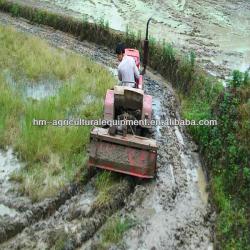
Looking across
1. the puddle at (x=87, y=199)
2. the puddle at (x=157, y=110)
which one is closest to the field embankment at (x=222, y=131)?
the puddle at (x=157, y=110)

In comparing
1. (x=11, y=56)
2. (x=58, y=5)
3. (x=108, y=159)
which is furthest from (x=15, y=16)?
(x=108, y=159)

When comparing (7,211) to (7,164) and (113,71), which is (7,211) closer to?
(7,164)

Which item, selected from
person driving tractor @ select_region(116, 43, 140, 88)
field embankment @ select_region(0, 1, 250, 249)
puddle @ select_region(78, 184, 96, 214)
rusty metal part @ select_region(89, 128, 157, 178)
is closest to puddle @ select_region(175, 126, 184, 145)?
field embankment @ select_region(0, 1, 250, 249)

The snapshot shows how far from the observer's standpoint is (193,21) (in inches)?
571

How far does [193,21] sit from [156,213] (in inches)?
371

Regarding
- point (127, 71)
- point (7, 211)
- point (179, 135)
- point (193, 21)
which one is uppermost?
point (127, 71)

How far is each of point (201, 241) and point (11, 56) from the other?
274 inches

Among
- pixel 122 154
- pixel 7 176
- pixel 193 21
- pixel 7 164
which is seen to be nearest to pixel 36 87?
pixel 7 164

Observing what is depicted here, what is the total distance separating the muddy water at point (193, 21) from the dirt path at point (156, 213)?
150 inches

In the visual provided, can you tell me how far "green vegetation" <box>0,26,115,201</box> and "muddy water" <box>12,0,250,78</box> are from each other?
9.29 feet

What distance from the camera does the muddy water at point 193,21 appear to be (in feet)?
39.1

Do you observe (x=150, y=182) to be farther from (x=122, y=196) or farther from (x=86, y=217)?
(x=86, y=217)

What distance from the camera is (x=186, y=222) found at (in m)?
6.25

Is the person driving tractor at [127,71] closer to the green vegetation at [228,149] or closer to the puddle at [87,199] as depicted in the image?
the green vegetation at [228,149]
